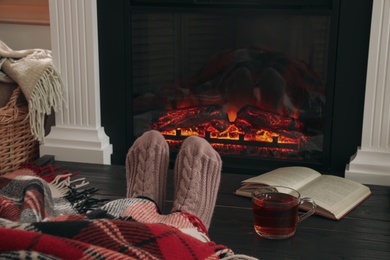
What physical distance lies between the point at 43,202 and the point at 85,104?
0.84m

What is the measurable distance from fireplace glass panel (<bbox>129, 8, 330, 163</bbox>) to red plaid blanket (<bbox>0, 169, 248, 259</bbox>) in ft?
2.49

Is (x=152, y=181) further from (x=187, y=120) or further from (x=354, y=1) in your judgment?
(x=354, y=1)

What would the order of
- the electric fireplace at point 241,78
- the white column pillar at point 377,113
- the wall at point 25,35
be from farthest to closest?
the wall at point 25,35, the electric fireplace at point 241,78, the white column pillar at point 377,113

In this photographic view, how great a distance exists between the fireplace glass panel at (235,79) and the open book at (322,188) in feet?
0.74

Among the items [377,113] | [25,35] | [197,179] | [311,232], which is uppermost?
[25,35]

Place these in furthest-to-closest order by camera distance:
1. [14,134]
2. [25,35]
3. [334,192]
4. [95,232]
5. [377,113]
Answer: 1. [25,35]
2. [14,134]
3. [377,113]
4. [334,192]
5. [95,232]

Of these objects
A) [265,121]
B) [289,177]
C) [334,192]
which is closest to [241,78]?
[265,121]

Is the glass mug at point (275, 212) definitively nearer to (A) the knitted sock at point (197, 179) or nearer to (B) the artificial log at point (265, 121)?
(A) the knitted sock at point (197, 179)

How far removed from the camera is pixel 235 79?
195 cm

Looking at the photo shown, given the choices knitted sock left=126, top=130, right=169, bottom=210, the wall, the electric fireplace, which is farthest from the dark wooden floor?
the wall

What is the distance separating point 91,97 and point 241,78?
1.68 feet

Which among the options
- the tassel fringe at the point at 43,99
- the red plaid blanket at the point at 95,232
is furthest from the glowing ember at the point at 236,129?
the red plaid blanket at the point at 95,232

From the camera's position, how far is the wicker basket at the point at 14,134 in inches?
72.9

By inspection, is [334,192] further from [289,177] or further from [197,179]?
[197,179]
